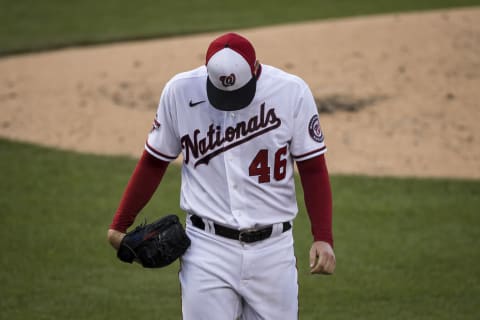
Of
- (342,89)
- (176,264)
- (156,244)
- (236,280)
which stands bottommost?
(176,264)

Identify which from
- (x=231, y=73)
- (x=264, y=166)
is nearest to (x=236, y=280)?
(x=264, y=166)

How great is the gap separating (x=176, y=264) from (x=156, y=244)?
3570 millimetres

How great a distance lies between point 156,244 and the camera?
4227mm

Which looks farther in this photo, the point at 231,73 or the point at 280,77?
the point at 280,77

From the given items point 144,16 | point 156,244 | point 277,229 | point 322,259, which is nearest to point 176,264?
point 156,244

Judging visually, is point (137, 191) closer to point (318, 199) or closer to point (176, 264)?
point (318, 199)

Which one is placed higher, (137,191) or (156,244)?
(137,191)

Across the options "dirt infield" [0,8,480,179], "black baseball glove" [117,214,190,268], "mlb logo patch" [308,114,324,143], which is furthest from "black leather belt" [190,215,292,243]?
"dirt infield" [0,8,480,179]

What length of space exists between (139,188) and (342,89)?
818 cm

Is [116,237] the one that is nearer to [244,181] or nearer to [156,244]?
[156,244]

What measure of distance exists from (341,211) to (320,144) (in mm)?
4943

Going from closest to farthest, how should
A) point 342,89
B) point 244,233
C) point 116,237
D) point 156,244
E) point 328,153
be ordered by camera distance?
point 244,233
point 156,244
point 116,237
point 328,153
point 342,89

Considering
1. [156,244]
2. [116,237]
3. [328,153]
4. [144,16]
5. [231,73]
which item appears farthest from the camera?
[144,16]

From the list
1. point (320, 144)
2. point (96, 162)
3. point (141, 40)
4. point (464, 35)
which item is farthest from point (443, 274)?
point (141, 40)
